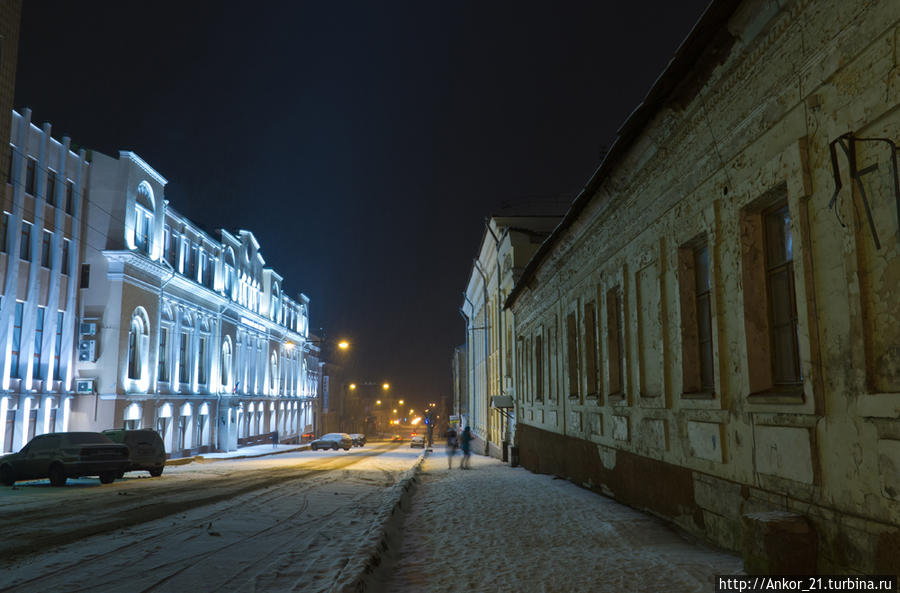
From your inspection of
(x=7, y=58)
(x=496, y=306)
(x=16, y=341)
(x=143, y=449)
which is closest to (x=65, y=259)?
(x=16, y=341)

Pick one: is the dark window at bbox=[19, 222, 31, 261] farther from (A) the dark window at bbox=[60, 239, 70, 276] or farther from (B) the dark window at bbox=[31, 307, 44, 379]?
(A) the dark window at bbox=[60, 239, 70, 276]

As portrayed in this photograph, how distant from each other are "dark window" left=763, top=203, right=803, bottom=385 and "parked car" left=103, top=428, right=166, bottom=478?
2018 centimetres

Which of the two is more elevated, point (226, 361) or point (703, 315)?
point (226, 361)

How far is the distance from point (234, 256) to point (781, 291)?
155ft

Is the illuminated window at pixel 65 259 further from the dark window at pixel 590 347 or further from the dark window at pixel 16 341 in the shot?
the dark window at pixel 590 347

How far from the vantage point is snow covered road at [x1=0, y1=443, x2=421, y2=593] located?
6.88 metres

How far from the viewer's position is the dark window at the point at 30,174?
26234mm

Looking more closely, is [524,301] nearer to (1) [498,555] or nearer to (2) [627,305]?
(2) [627,305]

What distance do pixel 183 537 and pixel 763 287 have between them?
8090mm

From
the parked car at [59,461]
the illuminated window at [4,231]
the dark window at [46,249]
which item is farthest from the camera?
the dark window at [46,249]

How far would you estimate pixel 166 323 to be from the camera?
36656mm

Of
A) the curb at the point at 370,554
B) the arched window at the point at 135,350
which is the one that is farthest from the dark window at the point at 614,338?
the arched window at the point at 135,350

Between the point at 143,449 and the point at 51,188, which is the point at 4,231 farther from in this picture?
the point at 143,449

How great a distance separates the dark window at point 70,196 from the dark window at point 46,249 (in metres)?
1.66
